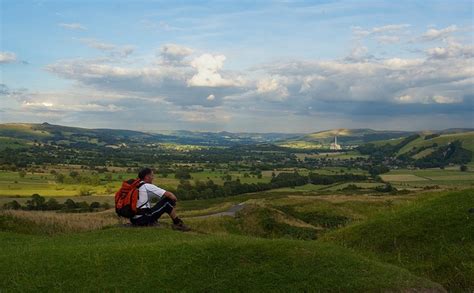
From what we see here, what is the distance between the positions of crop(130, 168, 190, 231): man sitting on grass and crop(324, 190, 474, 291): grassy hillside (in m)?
7.23

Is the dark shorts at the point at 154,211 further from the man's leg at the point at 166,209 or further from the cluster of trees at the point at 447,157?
the cluster of trees at the point at 447,157

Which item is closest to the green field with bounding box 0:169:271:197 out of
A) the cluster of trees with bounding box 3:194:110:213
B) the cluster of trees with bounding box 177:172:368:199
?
the cluster of trees with bounding box 177:172:368:199

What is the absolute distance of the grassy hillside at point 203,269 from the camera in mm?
10789

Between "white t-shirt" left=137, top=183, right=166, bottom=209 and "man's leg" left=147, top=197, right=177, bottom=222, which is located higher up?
"white t-shirt" left=137, top=183, right=166, bottom=209

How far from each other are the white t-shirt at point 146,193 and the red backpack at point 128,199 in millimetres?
153

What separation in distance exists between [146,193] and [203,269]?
667 centimetres

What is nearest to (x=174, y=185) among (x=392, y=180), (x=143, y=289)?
(x=392, y=180)

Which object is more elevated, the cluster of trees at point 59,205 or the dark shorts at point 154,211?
the dark shorts at point 154,211

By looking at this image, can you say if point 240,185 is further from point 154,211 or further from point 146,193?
point 146,193

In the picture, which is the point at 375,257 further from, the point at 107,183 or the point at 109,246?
the point at 107,183

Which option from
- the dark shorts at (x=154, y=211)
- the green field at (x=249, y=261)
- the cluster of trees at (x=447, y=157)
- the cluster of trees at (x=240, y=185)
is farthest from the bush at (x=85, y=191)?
the cluster of trees at (x=447, y=157)

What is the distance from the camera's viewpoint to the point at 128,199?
17438 millimetres

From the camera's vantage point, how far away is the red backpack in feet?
57.3

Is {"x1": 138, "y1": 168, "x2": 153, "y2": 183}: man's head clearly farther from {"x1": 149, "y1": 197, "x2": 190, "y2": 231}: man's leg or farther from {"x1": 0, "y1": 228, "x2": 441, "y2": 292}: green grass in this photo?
{"x1": 0, "y1": 228, "x2": 441, "y2": 292}: green grass
